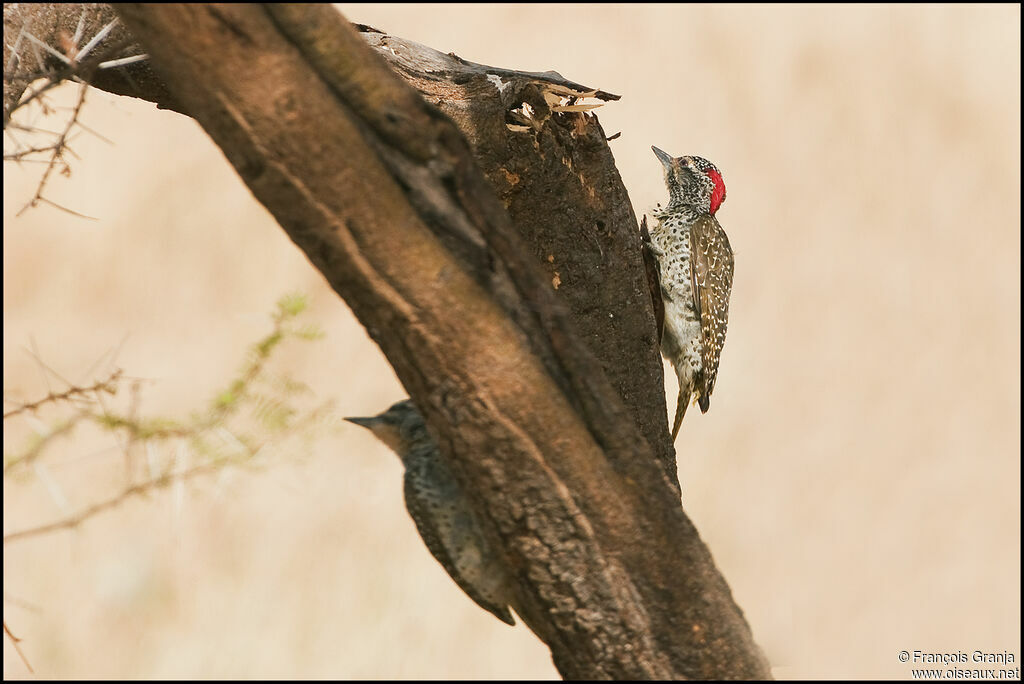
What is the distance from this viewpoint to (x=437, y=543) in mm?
2316

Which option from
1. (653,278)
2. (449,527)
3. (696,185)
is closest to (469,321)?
(449,527)

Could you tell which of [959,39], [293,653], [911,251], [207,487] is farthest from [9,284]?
[959,39]

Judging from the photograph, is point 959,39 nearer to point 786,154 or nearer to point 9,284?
point 786,154

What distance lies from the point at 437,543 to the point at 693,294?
184 cm

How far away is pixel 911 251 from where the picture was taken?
25.8 feet

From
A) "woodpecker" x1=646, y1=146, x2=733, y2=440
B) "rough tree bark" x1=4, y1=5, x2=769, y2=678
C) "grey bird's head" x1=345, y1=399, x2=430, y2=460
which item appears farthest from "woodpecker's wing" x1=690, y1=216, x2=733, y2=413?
"rough tree bark" x1=4, y1=5, x2=769, y2=678

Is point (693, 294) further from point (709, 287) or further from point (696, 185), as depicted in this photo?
point (696, 185)

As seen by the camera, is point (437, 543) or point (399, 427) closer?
point (437, 543)

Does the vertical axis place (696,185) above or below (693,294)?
above

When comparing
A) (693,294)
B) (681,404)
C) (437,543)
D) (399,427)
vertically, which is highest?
(693,294)

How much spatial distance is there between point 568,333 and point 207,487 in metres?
4.97

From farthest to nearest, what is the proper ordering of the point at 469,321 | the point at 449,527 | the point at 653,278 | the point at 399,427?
the point at 653,278 < the point at 399,427 < the point at 449,527 < the point at 469,321

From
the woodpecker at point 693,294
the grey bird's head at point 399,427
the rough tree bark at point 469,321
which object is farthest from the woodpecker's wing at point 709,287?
the rough tree bark at point 469,321

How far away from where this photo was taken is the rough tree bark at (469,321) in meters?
1.40
